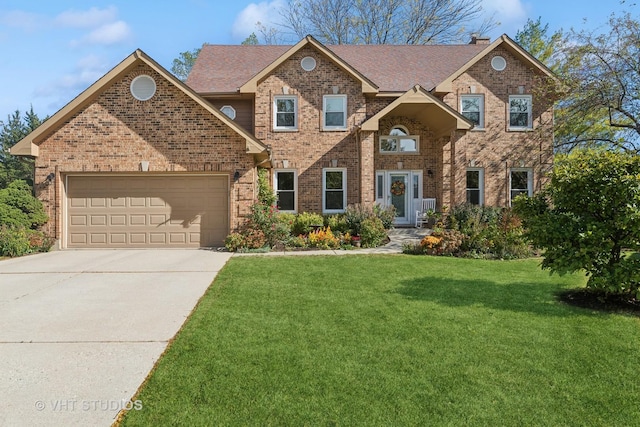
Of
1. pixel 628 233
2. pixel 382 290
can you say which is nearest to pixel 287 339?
pixel 382 290

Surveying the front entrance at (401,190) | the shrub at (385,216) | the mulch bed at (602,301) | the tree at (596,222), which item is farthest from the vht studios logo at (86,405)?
the front entrance at (401,190)

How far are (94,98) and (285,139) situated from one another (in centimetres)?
677

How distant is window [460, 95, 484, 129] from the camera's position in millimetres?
16703

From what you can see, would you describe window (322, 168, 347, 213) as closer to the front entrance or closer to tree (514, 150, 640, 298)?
the front entrance

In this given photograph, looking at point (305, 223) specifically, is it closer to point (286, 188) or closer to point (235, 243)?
point (286, 188)

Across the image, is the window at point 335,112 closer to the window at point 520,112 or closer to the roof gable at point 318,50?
the roof gable at point 318,50

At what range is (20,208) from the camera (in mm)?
11703

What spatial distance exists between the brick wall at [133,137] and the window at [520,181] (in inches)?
477

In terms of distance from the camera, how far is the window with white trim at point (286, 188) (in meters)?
15.9

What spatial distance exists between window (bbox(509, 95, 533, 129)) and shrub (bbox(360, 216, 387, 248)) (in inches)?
346

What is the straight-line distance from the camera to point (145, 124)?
12320mm

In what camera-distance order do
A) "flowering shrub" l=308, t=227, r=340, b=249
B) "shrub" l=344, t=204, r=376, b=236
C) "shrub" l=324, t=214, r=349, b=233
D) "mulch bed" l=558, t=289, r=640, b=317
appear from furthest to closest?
"shrub" l=324, t=214, r=349, b=233, "shrub" l=344, t=204, r=376, b=236, "flowering shrub" l=308, t=227, r=340, b=249, "mulch bed" l=558, t=289, r=640, b=317

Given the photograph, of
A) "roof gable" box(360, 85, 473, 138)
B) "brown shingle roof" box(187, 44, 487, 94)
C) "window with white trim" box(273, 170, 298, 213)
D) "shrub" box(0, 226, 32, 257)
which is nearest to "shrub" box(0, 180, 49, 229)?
"shrub" box(0, 226, 32, 257)

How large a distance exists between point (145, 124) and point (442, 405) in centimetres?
1210
